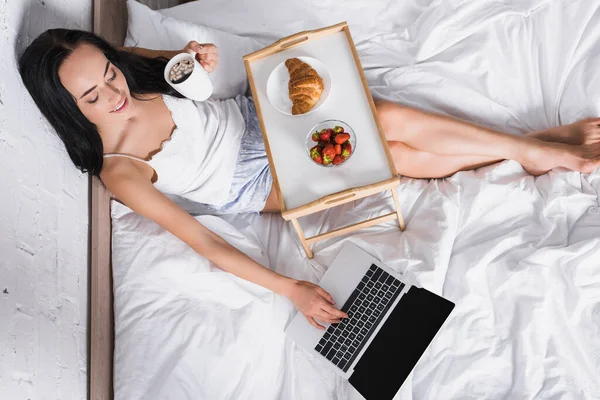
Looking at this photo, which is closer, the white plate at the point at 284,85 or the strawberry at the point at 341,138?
the strawberry at the point at 341,138

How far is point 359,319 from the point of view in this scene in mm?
1225

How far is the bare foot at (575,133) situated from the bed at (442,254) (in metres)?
0.05

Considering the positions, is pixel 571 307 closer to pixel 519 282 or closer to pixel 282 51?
pixel 519 282

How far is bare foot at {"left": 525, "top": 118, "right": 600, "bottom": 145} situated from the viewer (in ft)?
4.30

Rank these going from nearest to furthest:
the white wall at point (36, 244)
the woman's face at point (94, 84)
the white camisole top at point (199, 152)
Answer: the white wall at point (36, 244) → the woman's face at point (94, 84) → the white camisole top at point (199, 152)

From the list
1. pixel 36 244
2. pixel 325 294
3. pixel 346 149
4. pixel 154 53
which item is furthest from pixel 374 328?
pixel 154 53

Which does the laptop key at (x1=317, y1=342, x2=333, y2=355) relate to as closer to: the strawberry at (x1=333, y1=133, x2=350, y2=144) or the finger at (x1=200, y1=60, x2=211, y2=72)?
the strawberry at (x1=333, y1=133, x2=350, y2=144)

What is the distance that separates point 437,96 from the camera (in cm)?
147

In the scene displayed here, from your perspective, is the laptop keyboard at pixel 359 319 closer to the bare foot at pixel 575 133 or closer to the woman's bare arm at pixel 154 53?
the bare foot at pixel 575 133

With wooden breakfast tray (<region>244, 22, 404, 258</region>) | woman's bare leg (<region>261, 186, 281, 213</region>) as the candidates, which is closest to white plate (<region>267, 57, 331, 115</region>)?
wooden breakfast tray (<region>244, 22, 404, 258</region>)

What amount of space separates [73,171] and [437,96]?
1028 millimetres

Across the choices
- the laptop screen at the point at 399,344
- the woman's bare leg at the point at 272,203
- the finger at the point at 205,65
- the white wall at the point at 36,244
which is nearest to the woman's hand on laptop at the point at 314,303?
the laptop screen at the point at 399,344

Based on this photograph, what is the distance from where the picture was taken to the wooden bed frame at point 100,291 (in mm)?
1171

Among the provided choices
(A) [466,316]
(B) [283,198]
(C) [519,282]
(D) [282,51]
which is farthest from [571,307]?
(D) [282,51]
